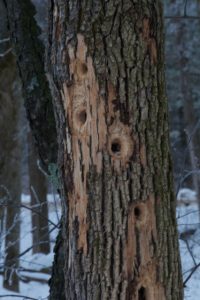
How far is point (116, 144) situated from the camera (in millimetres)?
2342

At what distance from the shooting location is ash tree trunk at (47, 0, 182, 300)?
2.31 m

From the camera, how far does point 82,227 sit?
2.41 metres

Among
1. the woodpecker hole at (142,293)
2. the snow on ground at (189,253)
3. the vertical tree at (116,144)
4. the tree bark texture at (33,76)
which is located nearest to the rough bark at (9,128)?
the snow on ground at (189,253)

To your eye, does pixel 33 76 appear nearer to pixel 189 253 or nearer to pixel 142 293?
pixel 142 293

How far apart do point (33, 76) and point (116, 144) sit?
2.00 m

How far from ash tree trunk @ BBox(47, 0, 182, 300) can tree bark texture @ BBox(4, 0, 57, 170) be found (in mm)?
1682

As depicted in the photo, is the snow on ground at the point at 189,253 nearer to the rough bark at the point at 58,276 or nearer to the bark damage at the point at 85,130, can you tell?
the rough bark at the point at 58,276

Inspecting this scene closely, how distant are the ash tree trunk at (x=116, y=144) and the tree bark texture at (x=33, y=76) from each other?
1.68m

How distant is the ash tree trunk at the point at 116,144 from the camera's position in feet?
7.57

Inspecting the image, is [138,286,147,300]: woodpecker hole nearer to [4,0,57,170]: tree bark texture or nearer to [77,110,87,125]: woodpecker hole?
[77,110,87,125]: woodpecker hole

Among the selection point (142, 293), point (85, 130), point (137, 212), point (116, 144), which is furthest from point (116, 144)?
point (142, 293)

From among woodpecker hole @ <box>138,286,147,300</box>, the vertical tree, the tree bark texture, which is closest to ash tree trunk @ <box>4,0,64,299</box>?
the tree bark texture

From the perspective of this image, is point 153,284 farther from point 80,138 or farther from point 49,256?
point 49,256

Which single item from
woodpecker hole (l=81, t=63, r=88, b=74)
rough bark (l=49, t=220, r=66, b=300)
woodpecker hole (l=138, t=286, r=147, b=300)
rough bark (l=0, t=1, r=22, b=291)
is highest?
rough bark (l=0, t=1, r=22, b=291)
